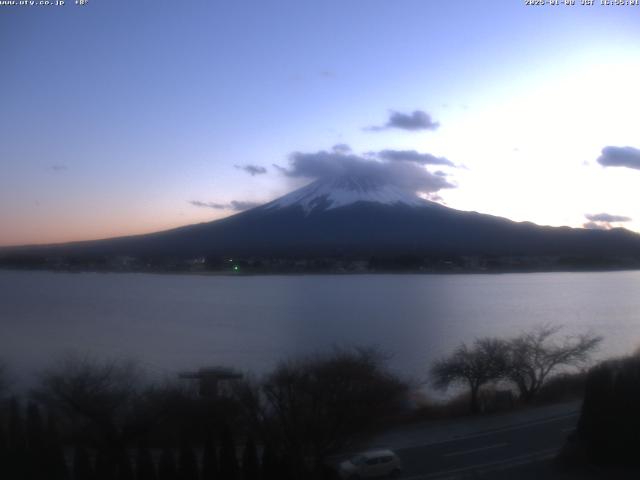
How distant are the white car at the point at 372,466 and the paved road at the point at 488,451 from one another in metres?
0.12

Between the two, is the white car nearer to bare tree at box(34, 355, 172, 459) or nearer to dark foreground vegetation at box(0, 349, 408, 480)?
dark foreground vegetation at box(0, 349, 408, 480)

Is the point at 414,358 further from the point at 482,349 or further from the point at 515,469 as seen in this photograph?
the point at 515,469

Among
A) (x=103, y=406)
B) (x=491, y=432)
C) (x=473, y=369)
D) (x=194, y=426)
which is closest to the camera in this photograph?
(x=194, y=426)

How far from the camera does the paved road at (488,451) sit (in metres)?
4.19

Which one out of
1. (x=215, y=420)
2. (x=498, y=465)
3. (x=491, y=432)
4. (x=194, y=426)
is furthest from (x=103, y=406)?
(x=491, y=432)

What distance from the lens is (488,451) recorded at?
4.60 m

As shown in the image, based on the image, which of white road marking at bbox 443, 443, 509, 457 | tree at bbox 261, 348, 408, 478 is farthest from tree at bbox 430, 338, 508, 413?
white road marking at bbox 443, 443, 509, 457

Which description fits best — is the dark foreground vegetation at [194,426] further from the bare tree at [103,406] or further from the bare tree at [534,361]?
the bare tree at [534,361]

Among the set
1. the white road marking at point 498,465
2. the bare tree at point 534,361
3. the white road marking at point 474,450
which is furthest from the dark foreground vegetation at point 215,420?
the white road marking at point 474,450

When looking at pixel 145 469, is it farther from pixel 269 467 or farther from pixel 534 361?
pixel 534 361

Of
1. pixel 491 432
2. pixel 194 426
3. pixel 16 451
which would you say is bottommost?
pixel 491 432

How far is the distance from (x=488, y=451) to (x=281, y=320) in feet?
36.2

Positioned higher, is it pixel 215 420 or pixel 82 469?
pixel 82 469

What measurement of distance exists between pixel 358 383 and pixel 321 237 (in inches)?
1406
